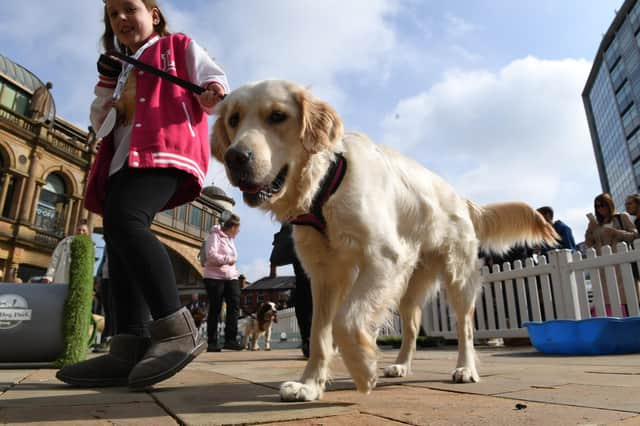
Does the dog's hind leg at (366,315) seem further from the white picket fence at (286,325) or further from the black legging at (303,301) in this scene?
the white picket fence at (286,325)

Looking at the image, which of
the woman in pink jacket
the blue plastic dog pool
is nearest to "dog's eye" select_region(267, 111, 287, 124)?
the blue plastic dog pool

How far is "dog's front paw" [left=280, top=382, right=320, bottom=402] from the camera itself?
6.09 ft

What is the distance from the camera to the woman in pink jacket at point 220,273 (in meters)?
7.30

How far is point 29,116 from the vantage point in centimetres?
2623

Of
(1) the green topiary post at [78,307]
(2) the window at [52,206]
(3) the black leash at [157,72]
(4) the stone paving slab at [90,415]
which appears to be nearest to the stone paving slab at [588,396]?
(4) the stone paving slab at [90,415]

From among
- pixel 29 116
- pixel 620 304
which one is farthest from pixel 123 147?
pixel 29 116

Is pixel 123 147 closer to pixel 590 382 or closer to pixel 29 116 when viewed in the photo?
pixel 590 382

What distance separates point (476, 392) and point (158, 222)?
3187 cm

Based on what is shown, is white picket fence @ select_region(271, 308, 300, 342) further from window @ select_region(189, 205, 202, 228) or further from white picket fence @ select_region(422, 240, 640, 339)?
window @ select_region(189, 205, 202, 228)

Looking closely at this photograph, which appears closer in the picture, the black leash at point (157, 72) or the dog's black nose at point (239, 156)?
the dog's black nose at point (239, 156)

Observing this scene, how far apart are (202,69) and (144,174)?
76 cm

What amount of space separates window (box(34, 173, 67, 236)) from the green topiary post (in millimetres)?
24537

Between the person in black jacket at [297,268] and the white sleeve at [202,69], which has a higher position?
the white sleeve at [202,69]

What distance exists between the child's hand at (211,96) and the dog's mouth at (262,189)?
663 mm
